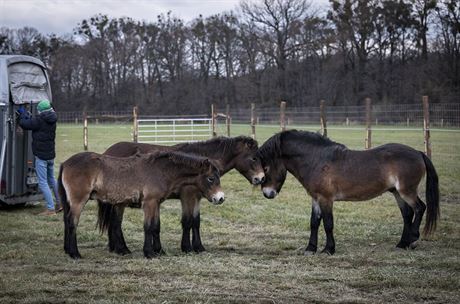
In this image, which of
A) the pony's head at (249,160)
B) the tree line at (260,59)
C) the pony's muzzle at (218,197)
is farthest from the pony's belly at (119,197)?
the tree line at (260,59)

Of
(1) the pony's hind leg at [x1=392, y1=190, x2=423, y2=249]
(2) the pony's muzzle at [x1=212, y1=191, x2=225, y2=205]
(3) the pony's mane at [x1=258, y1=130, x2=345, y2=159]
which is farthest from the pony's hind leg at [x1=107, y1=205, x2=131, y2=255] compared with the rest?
(1) the pony's hind leg at [x1=392, y1=190, x2=423, y2=249]

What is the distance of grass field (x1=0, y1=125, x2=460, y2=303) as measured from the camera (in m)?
5.51

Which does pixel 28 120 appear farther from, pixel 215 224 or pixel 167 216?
pixel 215 224

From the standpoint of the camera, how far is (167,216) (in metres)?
10.7

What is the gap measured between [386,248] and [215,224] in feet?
→ 10.1

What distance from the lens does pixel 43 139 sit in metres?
10.6

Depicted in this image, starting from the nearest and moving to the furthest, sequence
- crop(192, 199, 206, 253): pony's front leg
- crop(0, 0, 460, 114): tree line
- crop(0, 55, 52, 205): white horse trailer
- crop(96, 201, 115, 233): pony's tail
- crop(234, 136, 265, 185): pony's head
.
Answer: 1. crop(192, 199, 206, 253): pony's front leg
2. crop(96, 201, 115, 233): pony's tail
3. crop(234, 136, 265, 185): pony's head
4. crop(0, 55, 52, 205): white horse trailer
5. crop(0, 0, 460, 114): tree line

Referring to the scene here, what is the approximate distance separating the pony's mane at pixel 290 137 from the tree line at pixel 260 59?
3087cm

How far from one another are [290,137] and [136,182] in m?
2.19

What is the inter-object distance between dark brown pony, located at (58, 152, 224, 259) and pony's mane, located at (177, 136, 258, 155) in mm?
744

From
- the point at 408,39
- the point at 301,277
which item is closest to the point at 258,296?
the point at 301,277

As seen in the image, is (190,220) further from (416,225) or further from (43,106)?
(43,106)

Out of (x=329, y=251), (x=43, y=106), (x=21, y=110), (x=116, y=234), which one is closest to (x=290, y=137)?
(x=329, y=251)

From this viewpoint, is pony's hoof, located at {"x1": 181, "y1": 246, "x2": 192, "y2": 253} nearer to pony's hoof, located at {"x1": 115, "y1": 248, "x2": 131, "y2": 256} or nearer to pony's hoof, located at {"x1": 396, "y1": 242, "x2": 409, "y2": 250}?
pony's hoof, located at {"x1": 115, "y1": 248, "x2": 131, "y2": 256}
